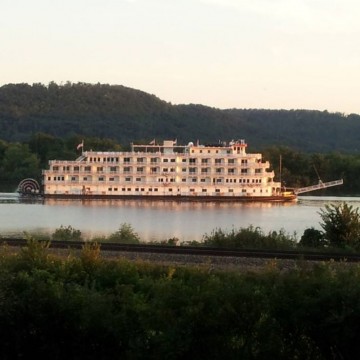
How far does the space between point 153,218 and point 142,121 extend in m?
98.5

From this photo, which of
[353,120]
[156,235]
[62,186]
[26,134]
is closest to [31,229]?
[156,235]

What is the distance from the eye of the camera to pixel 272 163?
→ 96125mm

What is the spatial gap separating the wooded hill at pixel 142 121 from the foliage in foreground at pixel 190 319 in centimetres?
12246

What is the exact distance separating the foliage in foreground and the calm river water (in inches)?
915

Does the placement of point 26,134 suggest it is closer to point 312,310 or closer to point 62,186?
point 62,186

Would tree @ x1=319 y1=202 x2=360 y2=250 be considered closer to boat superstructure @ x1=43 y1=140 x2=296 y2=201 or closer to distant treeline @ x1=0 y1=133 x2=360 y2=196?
boat superstructure @ x1=43 y1=140 x2=296 y2=201

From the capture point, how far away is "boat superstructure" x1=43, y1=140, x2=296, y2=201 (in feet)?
248

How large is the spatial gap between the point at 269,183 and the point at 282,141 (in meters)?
67.5

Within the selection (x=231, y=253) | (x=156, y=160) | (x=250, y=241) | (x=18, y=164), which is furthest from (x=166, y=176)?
(x=231, y=253)

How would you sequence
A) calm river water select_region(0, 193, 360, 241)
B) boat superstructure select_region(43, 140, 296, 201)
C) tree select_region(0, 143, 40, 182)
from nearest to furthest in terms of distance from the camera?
calm river water select_region(0, 193, 360, 241)
boat superstructure select_region(43, 140, 296, 201)
tree select_region(0, 143, 40, 182)

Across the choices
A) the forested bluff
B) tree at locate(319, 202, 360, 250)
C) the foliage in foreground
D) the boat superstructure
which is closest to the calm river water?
the boat superstructure

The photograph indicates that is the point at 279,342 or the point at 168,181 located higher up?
the point at 168,181

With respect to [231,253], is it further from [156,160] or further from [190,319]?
[156,160]

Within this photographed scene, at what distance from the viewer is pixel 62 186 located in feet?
247
